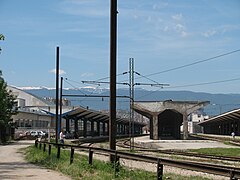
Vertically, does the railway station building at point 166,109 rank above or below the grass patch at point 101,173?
above

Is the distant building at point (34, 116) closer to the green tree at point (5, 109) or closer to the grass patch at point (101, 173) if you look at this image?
the green tree at point (5, 109)

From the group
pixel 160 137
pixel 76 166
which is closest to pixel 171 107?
pixel 160 137

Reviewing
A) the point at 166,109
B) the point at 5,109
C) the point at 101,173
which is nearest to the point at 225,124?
the point at 166,109

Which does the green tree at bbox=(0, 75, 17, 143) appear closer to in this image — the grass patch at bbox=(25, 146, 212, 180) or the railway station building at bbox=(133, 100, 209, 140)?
the railway station building at bbox=(133, 100, 209, 140)

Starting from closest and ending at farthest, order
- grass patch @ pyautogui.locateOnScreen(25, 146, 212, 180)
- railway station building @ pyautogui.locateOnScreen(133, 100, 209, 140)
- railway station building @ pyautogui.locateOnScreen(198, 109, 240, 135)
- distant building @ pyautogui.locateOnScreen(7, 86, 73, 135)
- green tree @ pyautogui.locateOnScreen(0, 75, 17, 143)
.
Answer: grass patch @ pyautogui.locateOnScreen(25, 146, 212, 180), green tree @ pyautogui.locateOnScreen(0, 75, 17, 143), distant building @ pyautogui.locateOnScreen(7, 86, 73, 135), railway station building @ pyautogui.locateOnScreen(133, 100, 209, 140), railway station building @ pyautogui.locateOnScreen(198, 109, 240, 135)

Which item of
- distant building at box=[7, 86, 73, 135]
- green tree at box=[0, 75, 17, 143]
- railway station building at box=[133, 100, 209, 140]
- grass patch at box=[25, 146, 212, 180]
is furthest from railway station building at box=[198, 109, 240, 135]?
grass patch at box=[25, 146, 212, 180]

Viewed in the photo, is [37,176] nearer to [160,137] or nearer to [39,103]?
[160,137]

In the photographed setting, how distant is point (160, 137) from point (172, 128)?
170 inches

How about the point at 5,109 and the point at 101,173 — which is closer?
the point at 101,173

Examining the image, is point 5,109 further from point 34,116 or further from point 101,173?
point 101,173

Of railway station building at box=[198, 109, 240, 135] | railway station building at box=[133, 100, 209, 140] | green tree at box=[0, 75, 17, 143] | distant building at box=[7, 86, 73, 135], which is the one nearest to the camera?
green tree at box=[0, 75, 17, 143]

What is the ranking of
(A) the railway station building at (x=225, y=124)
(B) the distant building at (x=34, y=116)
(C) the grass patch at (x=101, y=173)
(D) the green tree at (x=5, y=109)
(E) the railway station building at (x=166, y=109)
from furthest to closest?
(A) the railway station building at (x=225, y=124), (E) the railway station building at (x=166, y=109), (B) the distant building at (x=34, y=116), (D) the green tree at (x=5, y=109), (C) the grass patch at (x=101, y=173)

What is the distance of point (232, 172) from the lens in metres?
9.40

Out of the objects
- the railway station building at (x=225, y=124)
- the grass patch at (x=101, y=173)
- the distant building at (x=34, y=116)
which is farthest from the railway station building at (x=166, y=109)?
the grass patch at (x=101, y=173)
